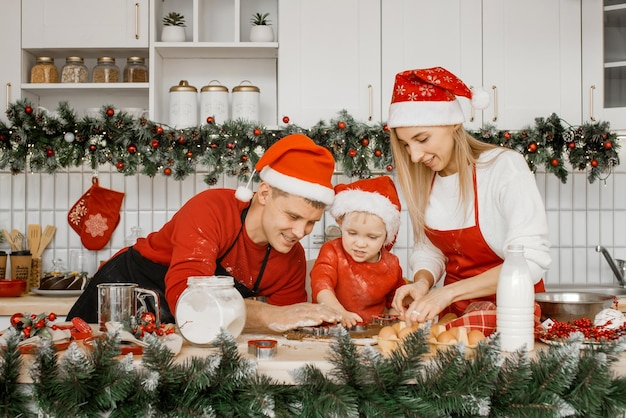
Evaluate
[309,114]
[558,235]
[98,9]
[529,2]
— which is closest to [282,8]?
[309,114]

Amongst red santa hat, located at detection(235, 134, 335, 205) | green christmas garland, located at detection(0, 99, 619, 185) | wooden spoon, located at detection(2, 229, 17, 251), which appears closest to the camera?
red santa hat, located at detection(235, 134, 335, 205)

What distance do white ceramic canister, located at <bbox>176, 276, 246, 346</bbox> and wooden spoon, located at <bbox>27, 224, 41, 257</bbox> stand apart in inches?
94.7

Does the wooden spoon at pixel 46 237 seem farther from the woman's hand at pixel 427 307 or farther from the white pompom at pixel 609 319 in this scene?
the white pompom at pixel 609 319

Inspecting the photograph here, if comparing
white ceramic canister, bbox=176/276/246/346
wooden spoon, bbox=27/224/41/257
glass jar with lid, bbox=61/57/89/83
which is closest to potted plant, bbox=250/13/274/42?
glass jar with lid, bbox=61/57/89/83

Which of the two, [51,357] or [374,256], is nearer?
[51,357]

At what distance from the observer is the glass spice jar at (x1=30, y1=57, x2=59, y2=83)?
10.9 ft

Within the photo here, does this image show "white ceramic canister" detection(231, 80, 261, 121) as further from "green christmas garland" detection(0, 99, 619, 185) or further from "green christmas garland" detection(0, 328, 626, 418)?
"green christmas garland" detection(0, 328, 626, 418)

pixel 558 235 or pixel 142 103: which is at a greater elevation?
pixel 142 103

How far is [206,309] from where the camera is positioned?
1447 mm

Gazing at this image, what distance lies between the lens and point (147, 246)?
2.27 m

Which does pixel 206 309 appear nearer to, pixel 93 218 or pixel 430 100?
pixel 430 100

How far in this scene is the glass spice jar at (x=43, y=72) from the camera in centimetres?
332

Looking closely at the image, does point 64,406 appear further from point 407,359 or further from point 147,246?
→ point 147,246

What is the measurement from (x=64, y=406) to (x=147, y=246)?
115cm
